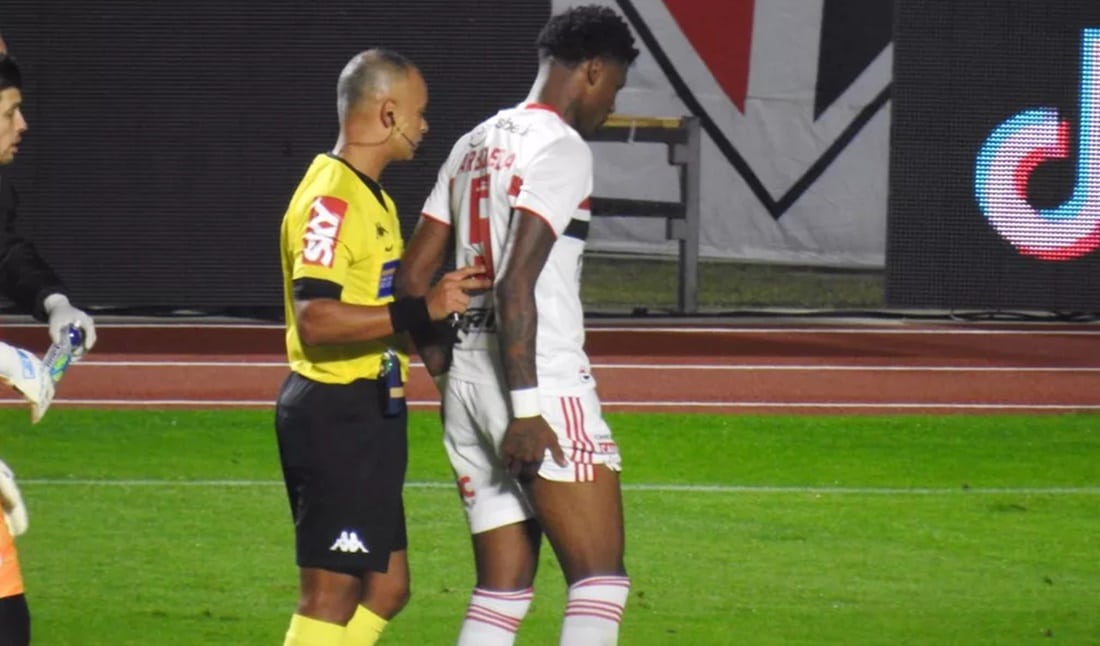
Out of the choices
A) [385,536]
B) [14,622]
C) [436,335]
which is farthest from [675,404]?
[14,622]

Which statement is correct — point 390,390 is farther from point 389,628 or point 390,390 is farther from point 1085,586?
point 1085,586

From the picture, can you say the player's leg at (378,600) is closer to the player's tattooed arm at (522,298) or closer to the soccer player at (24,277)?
the player's tattooed arm at (522,298)

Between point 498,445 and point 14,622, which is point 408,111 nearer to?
point 498,445

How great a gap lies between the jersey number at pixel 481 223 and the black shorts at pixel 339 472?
1.49ft

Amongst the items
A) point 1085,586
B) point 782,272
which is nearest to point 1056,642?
point 1085,586

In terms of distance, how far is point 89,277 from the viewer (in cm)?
1667

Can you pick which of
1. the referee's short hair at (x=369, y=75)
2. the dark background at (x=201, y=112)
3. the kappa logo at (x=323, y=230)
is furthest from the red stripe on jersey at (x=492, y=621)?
the dark background at (x=201, y=112)

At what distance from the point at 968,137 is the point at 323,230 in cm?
1326

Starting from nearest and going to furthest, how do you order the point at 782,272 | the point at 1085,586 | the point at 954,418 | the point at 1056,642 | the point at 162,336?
the point at 1056,642, the point at 1085,586, the point at 954,418, the point at 162,336, the point at 782,272

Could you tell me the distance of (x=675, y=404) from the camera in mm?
12875

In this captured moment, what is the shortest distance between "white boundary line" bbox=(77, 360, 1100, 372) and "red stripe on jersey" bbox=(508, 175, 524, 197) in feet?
31.1

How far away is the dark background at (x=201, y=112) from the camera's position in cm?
1670

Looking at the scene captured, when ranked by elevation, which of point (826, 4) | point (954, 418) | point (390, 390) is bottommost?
point (954, 418)

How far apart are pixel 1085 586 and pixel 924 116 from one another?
10.1 metres
